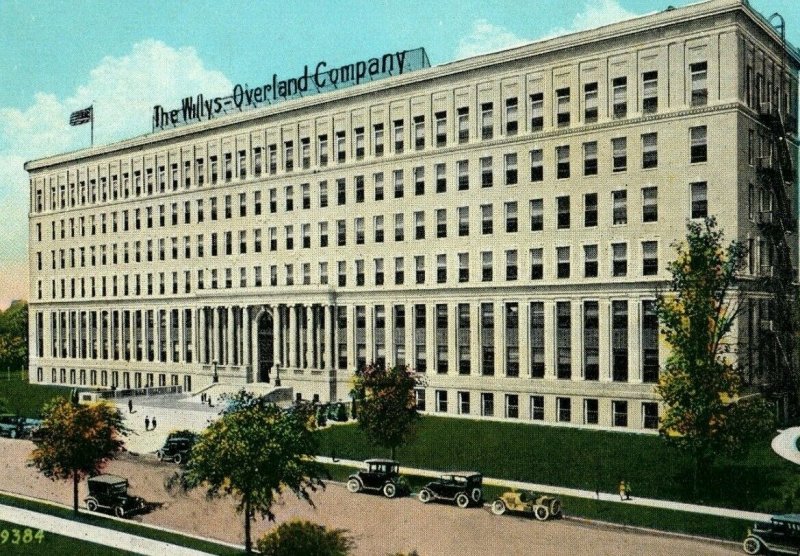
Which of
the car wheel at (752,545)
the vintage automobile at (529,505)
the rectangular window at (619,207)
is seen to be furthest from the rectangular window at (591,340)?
the car wheel at (752,545)


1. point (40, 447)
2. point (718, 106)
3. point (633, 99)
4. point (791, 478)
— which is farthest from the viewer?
point (633, 99)

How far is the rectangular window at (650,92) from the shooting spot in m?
54.4

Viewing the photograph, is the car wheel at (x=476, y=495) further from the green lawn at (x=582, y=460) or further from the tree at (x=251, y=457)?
the tree at (x=251, y=457)

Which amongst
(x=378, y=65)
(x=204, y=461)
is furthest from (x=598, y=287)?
(x=204, y=461)

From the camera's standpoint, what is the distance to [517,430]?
181 ft

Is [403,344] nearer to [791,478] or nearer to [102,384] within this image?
[791,478]

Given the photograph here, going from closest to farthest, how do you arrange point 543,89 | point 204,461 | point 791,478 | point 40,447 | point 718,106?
point 204,461 < point 791,478 < point 40,447 < point 718,106 < point 543,89

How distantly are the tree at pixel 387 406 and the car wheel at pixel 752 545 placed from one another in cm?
2032

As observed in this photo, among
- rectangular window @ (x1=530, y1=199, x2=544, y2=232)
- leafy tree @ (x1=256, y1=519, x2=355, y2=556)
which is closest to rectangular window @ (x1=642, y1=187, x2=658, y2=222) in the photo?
rectangular window @ (x1=530, y1=199, x2=544, y2=232)

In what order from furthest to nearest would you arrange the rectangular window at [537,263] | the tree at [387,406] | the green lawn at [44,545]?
the rectangular window at [537,263] < the tree at [387,406] < the green lawn at [44,545]

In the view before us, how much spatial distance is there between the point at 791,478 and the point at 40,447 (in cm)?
3661

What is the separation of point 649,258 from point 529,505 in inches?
974

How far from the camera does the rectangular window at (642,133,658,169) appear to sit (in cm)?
5450

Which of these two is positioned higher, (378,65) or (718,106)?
(378,65)
